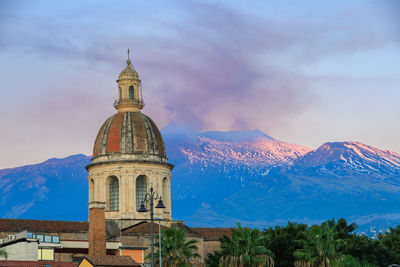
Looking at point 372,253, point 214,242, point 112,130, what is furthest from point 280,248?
point 112,130

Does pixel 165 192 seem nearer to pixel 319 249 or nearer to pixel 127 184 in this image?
pixel 127 184

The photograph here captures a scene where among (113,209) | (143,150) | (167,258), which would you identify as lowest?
(167,258)

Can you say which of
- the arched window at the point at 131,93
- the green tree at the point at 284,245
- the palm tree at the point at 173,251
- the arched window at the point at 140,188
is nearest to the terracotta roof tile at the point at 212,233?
the arched window at the point at 140,188

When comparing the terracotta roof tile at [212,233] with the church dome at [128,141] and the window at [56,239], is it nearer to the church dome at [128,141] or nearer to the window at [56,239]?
the church dome at [128,141]

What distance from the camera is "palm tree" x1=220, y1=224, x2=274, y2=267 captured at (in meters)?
70.2

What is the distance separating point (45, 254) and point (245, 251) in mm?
20568

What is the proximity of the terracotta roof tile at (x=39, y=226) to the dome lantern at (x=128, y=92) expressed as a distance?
1552 cm

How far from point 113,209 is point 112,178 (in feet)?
11.5

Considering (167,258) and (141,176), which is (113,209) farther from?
(167,258)

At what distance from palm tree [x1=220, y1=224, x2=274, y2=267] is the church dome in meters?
29.7

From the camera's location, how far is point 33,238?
82.4 metres

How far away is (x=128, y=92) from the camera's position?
344ft

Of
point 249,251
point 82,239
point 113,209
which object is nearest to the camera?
point 249,251

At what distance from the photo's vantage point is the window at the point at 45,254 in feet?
A: 267
